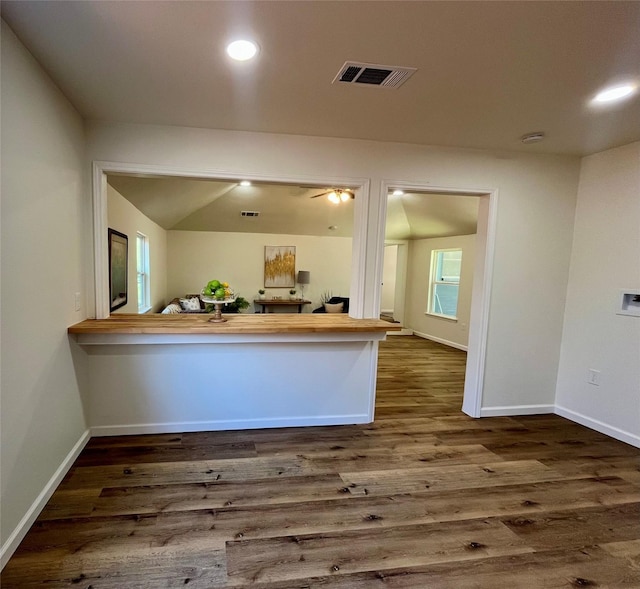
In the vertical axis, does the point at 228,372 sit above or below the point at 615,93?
below

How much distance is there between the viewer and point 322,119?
2.56 metres

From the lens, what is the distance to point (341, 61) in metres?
1.82

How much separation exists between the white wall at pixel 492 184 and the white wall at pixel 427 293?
2.56 meters

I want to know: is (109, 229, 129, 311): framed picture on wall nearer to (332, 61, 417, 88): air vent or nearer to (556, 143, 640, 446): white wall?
(332, 61, 417, 88): air vent

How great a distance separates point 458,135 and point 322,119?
43.2 inches

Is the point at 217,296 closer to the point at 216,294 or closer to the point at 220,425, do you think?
the point at 216,294

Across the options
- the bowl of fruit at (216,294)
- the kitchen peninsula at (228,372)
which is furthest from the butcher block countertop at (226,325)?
the bowl of fruit at (216,294)

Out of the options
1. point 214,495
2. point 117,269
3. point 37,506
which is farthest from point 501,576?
point 117,269

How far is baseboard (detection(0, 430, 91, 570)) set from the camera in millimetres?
1637

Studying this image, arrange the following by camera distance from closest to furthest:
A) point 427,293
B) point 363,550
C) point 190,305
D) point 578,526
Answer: point 363,550 < point 578,526 < point 190,305 < point 427,293

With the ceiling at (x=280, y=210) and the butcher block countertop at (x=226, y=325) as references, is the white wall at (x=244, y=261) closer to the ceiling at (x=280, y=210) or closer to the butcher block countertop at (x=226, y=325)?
the ceiling at (x=280, y=210)

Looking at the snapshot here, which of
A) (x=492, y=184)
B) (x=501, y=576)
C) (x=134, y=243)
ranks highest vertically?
(x=492, y=184)

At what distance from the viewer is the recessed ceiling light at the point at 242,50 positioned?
1.69 m

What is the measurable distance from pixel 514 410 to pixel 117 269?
4.16 m
